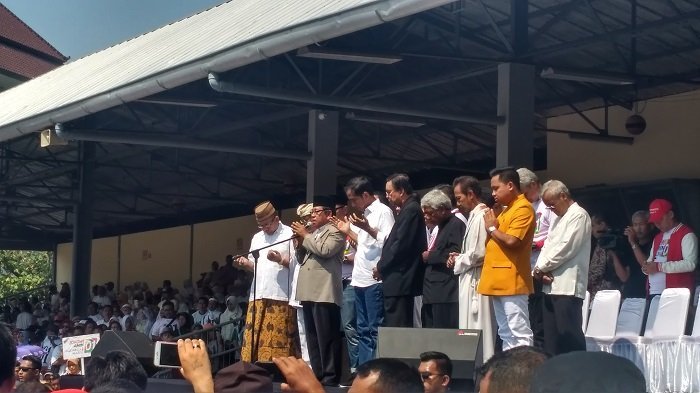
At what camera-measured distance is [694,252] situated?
9.57 meters

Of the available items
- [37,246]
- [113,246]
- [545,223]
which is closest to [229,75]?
[545,223]

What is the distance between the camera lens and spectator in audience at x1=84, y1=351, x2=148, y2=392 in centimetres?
524

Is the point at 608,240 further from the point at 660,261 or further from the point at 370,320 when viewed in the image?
the point at 370,320

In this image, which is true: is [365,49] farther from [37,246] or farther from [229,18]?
[37,246]

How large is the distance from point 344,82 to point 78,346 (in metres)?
4.35

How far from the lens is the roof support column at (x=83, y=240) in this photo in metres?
19.5

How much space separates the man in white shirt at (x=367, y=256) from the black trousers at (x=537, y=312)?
133 cm

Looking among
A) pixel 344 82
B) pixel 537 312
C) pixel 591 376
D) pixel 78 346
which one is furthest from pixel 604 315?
pixel 591 376

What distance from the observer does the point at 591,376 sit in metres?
2.90

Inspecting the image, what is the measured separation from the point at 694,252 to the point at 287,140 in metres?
9.06

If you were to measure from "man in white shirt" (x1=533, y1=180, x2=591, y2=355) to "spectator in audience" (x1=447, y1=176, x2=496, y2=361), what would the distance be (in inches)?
16.3

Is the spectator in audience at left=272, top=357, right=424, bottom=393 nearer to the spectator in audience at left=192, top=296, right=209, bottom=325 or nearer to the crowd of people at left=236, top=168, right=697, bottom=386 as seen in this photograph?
the crowd of people at left=236, top=168, right=697, bottom=386

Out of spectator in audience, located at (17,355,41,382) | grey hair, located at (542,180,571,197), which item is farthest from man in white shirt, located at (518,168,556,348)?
spectator in audience, located at (17,355,41,382)

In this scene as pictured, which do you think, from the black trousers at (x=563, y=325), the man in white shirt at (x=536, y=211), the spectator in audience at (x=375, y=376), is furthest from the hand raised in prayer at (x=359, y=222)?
the spectator in audience at (x=375, y=376)
